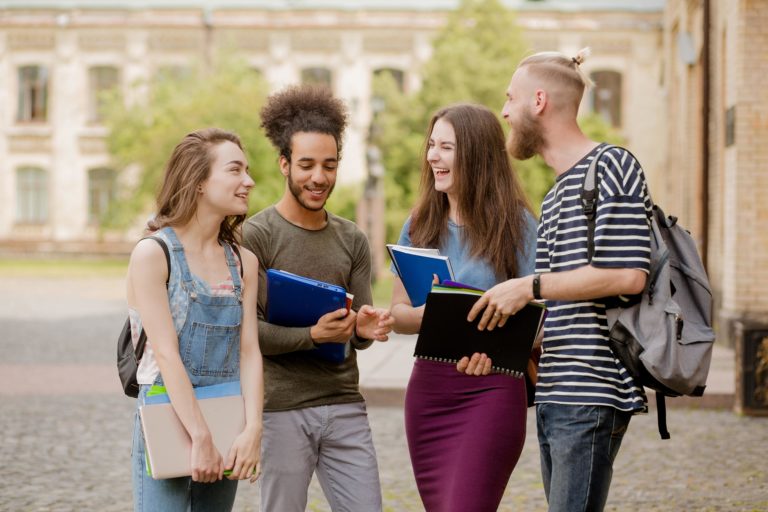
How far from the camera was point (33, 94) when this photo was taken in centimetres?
4631

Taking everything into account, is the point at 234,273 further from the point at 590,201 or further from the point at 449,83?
the point at 449,83

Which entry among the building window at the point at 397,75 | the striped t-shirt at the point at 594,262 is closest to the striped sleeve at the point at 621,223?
the striped t-shirt at the point at 594,262

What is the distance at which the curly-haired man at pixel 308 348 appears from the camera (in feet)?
12.7

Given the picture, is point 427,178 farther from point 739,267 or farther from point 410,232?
point 739,267

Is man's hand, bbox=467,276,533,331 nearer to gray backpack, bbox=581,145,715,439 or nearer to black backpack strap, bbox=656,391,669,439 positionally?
gray backpack, bbox=581,145,715,439

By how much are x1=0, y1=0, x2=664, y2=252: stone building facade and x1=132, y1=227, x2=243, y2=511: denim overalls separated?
39.9m

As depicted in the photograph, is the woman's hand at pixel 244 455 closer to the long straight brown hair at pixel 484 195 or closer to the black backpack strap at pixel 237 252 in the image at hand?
the black backpack strap at pixel 237 252

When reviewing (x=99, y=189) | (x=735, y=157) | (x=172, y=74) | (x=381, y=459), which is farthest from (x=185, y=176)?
(x=99, y=189)

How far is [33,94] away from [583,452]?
4614cm

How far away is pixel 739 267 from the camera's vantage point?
14375 mm

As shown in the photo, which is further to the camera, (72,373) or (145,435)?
(72,373)

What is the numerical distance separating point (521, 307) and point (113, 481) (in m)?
4.39

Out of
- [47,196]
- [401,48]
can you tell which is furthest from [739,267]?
[47,196]

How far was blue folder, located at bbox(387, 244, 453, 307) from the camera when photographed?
3777 millimetres
